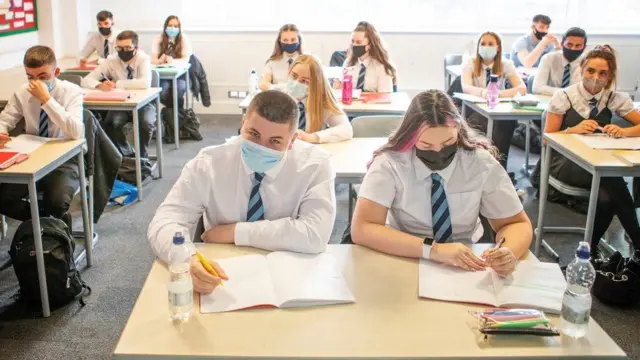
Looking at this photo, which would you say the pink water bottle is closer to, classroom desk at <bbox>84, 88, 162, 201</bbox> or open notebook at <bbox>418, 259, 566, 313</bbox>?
classroom desk at <bbox>84, 88, 162, 201</bbox>

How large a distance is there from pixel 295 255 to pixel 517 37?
6.74m

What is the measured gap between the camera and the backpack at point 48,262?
10.2ft

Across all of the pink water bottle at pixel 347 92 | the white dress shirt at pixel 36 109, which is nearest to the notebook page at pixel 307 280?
the white dress shirt at pixel 36 109

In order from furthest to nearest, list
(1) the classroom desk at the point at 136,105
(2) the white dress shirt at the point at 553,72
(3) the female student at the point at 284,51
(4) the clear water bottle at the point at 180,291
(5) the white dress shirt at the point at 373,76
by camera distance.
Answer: (3) the female student at the point at 284,51
(2) the white dress shirt at the point at 553,72
(5) the white dress shirt at the point at 373,76
(1) the classroom desk at the point at 136,105
(4) the clear water bottle at the point at 180,291

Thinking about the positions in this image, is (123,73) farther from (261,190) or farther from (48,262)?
(261,190)

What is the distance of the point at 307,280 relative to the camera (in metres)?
1.85

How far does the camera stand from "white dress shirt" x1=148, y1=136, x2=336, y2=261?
2.08 meters

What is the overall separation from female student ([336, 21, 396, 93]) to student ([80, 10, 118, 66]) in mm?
2811

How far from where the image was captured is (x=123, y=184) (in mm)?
4895

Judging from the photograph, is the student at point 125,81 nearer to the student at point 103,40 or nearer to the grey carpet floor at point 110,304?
the grey carpet floor at point 110,304

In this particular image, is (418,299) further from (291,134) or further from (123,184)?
(123,184)

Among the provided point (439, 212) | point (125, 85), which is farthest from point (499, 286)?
point (125, 85)

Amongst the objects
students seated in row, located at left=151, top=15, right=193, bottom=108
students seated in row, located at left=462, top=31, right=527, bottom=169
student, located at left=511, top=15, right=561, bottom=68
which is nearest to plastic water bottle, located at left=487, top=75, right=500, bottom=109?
students seated in row, located at left=462, top=31, right=527, bottom=169

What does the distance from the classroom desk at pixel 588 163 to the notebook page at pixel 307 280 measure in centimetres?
171
